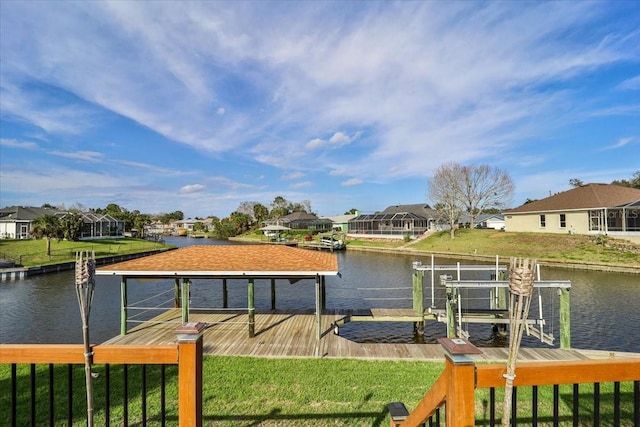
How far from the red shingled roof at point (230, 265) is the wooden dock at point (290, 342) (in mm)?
1748

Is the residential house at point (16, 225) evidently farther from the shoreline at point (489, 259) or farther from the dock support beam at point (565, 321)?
the dock support beam at point (565, 321)

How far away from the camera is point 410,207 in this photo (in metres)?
61.6

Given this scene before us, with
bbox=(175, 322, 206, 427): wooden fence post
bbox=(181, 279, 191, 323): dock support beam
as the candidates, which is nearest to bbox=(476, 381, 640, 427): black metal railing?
bbox=(175, 322, 206, 427): wooden fence post

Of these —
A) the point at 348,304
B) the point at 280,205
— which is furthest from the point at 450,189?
the point at 280,205

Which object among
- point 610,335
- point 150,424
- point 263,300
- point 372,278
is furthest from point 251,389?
point 372,278

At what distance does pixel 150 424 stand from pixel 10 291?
75.3ft

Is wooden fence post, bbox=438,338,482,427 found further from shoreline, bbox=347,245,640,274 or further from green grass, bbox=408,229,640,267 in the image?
green grass, bbox=408,229,640,267

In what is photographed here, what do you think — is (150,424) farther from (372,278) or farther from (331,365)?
(372,278)

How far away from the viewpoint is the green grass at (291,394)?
5.41 metres

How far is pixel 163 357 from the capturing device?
271cm

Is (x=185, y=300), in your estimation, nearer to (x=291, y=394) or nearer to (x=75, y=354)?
(x=291, y=394)

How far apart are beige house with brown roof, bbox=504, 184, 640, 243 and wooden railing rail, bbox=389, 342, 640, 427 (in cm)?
3411

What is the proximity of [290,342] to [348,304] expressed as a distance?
766 centimetres

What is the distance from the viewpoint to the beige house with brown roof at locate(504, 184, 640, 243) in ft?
101
